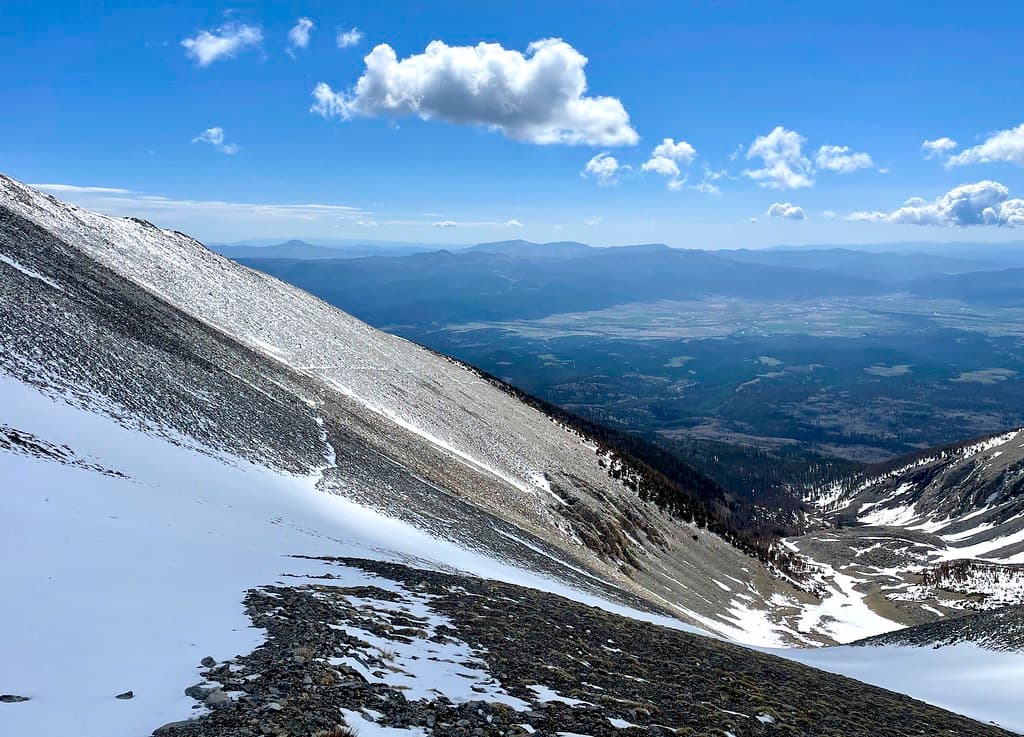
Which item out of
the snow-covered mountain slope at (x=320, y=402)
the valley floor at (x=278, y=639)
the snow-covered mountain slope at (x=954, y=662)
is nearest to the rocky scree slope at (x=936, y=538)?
the snow-covered mountain slope at (x=320, y=402)

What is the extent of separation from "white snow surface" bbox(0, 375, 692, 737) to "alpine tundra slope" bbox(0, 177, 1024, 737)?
0.07 metres

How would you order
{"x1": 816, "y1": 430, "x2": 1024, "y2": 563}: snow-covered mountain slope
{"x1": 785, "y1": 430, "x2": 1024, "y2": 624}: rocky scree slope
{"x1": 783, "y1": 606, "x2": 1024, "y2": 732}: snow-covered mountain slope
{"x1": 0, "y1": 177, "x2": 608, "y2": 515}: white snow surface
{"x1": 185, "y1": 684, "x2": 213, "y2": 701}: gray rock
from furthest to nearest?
{"x1": 816, "y1": 430, "x2": 1024, "y2": 563}: snow-covered mountain slope, {"x1": 785, "y1": 430, "x2": 1024, "y2": 624}: rocky scree slope, {"x1": 0, "y1": 177, "x2": 608, "y2": 515}: white snow surface, {"x1": 783, "y1": 606, "x2": 1024, "y2": 732}: snow-covered mountain slope, {"x1": 185, "y1": 684, "x2": 213, "y2": 701}: gray rock

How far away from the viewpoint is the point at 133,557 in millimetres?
14672

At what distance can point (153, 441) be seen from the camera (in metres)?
26.8

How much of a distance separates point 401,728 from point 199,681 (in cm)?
335

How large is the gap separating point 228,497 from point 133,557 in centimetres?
1073

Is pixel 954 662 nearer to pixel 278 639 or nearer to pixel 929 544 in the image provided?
pixel 278 639

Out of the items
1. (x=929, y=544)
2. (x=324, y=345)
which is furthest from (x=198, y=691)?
(x=929, y=544)

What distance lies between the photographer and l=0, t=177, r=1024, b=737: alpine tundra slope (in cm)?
1044

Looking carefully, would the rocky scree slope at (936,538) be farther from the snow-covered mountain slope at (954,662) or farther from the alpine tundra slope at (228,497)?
the snow-covered mountain slope at (954,662)

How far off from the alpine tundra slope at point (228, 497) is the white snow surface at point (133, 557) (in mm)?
66

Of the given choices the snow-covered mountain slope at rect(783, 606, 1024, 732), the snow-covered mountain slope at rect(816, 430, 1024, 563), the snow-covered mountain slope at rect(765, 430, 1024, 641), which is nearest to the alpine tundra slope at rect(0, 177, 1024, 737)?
the snow-covered mountain slope at rect(783, 606, 1024, 732)

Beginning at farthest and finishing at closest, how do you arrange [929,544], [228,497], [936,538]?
[936,538] < [929,544] < [228,497]

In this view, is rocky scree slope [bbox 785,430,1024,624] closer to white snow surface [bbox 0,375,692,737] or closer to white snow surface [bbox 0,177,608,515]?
white snow surface [bbox 0,177,608,515]
